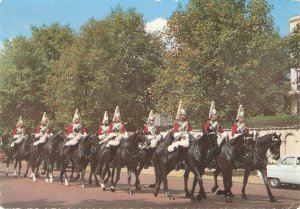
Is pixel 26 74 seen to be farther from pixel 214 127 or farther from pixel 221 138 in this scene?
pixel 214 127

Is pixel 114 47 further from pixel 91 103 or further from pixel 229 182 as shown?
pixel 229 182

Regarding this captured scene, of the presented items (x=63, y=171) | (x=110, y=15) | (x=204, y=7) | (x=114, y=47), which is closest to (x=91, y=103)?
(x=114, y=47)

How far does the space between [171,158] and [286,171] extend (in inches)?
382

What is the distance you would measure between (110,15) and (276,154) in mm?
34606

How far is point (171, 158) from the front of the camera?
19.2 m

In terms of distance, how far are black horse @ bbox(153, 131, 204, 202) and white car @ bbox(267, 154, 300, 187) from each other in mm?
9257

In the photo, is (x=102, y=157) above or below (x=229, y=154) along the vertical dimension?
below

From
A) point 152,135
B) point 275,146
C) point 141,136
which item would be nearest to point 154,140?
point 152,135

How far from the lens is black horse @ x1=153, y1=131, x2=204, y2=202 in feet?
60.6

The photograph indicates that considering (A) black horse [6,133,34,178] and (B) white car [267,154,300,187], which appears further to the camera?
(A) black horse [6,133,34,178]

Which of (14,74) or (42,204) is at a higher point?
(14,74)

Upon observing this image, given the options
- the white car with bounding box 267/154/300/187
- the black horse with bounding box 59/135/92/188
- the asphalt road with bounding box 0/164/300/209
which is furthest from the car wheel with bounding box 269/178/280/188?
the black horse with bounding box 59/135/92/188

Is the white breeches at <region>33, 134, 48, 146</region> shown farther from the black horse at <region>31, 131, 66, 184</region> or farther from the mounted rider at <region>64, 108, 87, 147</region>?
Answer: the mounted rider at <region>64, 108, 87, 147</region>

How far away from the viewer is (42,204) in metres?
15.9
